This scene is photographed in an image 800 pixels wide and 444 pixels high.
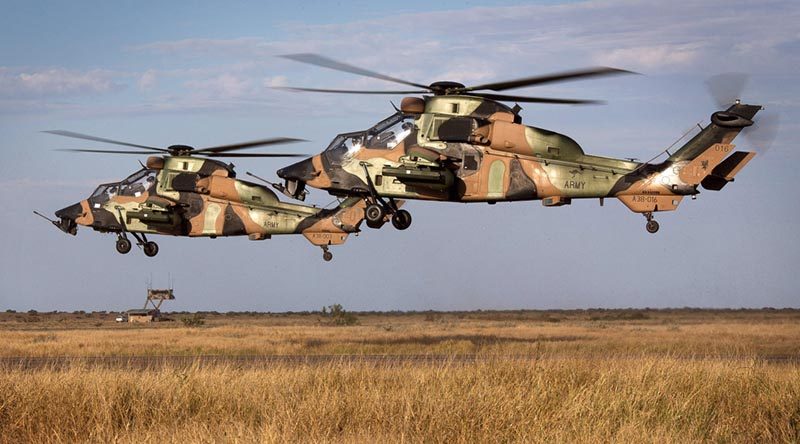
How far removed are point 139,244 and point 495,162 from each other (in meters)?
16.5

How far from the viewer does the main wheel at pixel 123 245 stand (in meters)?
39.6

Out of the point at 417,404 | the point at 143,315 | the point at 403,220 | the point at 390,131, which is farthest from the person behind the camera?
the point at 143,315

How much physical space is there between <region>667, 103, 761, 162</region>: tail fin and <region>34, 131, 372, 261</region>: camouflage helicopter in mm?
12780

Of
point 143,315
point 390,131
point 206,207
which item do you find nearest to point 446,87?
point 390,131

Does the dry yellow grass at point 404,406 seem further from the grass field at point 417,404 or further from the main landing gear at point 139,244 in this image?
the main landing gear at point 139,244

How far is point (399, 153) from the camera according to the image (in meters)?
30.6

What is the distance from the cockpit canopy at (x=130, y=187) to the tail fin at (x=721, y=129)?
64.1 ft

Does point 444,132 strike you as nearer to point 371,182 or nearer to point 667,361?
point 371,182

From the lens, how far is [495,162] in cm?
2947

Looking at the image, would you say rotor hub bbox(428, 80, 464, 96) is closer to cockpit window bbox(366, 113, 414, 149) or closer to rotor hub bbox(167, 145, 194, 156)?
cockpit window bbox(366, 113, 414, 149)

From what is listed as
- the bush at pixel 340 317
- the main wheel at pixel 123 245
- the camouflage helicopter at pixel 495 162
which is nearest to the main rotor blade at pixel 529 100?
the camouflage helicopter at pixel 495 162

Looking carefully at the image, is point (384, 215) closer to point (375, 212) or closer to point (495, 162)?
point (375, 212)

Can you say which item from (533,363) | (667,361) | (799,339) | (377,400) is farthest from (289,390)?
(799,339)

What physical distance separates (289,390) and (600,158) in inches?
515
